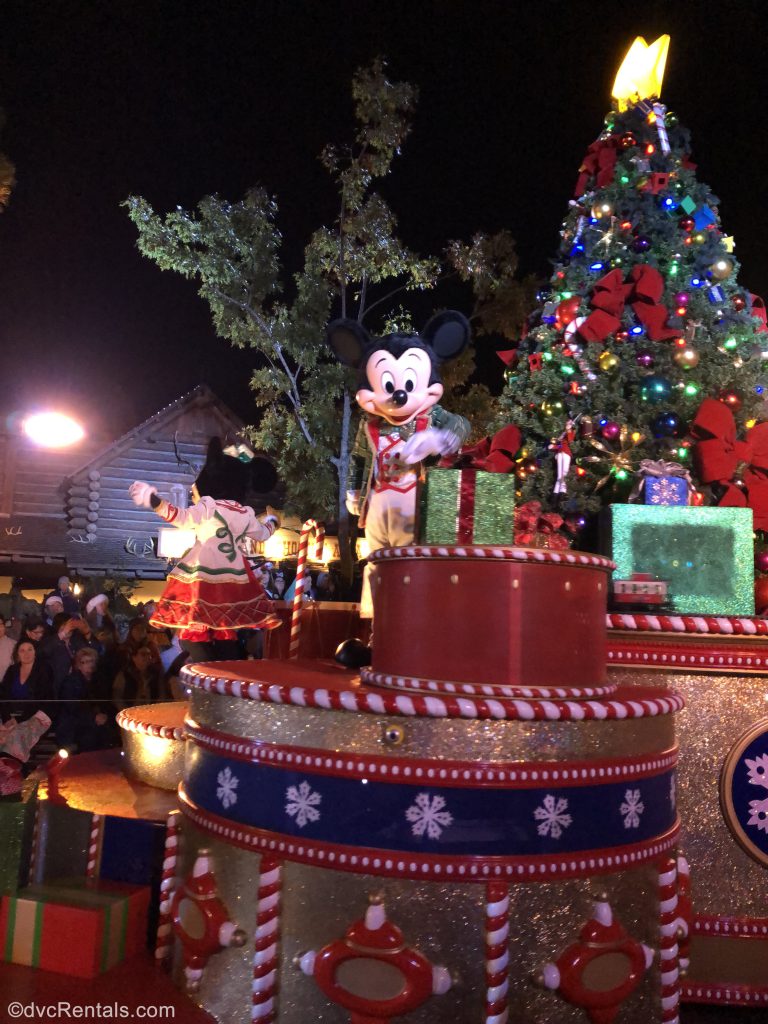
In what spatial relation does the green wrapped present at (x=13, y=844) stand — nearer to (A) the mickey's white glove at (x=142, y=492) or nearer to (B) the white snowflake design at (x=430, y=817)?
(B) the white snowflake design at (x=430, y=817)

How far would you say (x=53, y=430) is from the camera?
21000mm

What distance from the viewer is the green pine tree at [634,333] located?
547cm

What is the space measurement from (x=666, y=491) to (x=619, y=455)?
82cm

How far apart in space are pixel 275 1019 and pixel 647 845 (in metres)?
1.29

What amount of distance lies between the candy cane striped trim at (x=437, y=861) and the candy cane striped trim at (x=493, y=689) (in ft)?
1.54

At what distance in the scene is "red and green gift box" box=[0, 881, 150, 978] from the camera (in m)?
2.65

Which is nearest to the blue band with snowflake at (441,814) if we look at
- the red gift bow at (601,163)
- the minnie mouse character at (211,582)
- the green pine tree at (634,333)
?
the minnie mouse character at (211,582)

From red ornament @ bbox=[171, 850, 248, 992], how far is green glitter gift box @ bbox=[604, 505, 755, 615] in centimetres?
241

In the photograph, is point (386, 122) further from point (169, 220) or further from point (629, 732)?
point (629, 732)

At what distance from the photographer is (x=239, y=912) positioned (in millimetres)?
2375

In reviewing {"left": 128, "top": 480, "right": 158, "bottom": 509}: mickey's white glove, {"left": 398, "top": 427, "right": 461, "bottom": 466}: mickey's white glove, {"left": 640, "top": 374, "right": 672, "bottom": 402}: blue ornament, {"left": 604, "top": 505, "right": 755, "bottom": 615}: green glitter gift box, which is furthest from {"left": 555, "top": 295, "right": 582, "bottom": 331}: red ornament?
{"left": 128, "top": 480, "right": 158, "bottom": 509}: mickey's white glove

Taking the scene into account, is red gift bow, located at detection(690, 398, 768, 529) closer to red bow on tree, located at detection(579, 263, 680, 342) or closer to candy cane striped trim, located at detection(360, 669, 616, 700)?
red bow on tree, located at detection(579, 263, 680, 342)

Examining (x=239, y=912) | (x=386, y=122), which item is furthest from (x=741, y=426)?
(x=386, y=122)

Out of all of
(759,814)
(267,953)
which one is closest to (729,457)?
(759,814)
